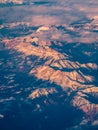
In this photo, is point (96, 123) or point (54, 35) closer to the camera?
point (96, 123)

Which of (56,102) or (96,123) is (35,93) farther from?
(96,123)

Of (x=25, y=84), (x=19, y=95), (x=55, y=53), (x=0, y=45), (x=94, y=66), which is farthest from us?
(x=0, y=45)

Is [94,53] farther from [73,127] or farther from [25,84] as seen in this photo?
[73,127]

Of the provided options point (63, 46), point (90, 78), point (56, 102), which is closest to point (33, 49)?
point (63, 46)

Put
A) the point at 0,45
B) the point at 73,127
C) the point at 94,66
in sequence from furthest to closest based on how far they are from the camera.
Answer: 1. the point at 0,45
2. the point at 94,66
3. the point at 73,127

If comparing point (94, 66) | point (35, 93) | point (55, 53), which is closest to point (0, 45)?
point (55, 53)

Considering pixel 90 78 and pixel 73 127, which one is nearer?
pixel 73 127
